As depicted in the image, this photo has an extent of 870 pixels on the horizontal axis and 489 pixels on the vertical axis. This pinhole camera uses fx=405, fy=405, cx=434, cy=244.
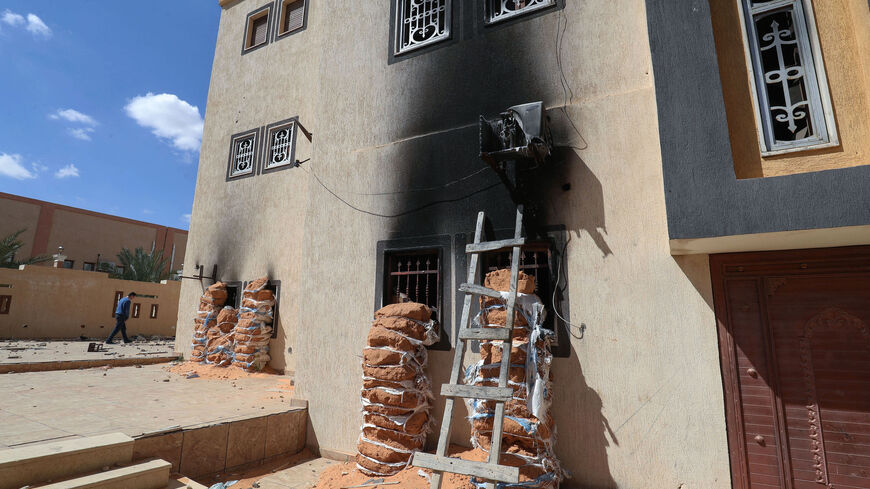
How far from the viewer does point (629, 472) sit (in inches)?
124

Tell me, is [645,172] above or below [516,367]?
above

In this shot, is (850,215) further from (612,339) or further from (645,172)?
(612,339)

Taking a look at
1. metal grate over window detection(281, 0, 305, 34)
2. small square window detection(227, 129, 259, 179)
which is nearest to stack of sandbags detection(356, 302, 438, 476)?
small square window detection(227, 129, 259, 179)

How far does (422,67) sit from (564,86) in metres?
1.75

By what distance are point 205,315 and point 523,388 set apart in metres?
7.47

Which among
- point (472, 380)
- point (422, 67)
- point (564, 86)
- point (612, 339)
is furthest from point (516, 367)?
point (422, 67)

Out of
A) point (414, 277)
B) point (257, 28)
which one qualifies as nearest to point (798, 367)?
point (414, 277)

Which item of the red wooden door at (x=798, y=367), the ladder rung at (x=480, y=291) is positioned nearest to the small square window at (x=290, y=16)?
the ladder rung at (x=480, y=291)

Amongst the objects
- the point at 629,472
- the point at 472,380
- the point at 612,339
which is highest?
the point at 612,339

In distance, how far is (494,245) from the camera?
3.58m

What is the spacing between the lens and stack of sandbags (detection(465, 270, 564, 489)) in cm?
299

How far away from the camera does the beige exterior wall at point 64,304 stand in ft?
38.7

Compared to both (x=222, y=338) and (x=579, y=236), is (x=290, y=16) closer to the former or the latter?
(x=222, y=338)

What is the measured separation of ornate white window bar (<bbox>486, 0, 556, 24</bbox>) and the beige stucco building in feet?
0.13
